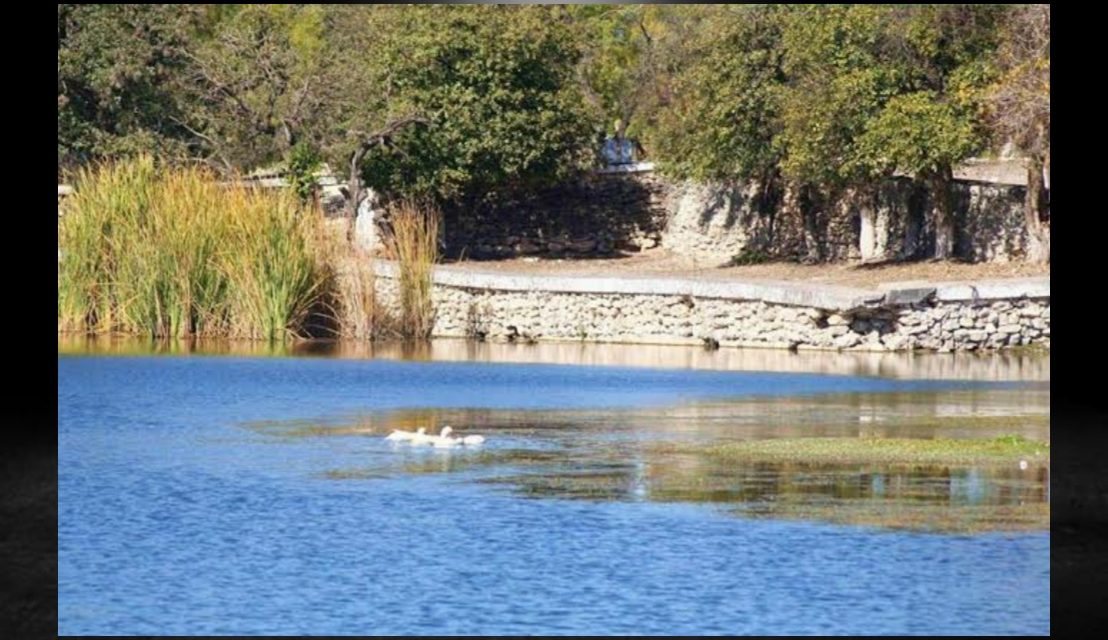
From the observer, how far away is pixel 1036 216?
2947cm

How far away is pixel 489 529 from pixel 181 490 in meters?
2.57

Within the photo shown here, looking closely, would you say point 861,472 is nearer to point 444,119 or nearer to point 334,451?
point 334,451

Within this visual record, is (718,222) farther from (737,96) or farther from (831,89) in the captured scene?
(831,89)

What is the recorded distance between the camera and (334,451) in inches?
595

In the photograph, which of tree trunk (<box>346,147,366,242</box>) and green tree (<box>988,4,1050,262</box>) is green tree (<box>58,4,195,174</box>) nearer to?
tree trunk (<box>346,147,366,242</box>)

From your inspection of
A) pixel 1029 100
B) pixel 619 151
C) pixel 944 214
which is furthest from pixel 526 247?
pixel 1029 100

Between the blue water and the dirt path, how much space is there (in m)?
15.2

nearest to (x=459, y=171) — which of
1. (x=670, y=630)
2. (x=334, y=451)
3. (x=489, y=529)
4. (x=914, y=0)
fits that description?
(x=914, y=0)

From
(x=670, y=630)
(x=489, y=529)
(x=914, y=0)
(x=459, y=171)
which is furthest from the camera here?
(x=459, y=171)

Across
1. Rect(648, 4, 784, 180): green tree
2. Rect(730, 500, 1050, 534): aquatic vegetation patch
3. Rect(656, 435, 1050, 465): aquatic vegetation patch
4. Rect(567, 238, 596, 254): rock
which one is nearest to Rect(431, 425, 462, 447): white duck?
Rect(656, 435, 1050, 465): aquatic vegetation patch

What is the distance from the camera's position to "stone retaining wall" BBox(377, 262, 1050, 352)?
1000 inches

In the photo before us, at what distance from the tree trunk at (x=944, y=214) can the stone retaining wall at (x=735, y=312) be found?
14.8ft

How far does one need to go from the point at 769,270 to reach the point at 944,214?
3196mm

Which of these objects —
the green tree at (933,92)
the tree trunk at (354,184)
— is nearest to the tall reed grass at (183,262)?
the tree trunk at (354,184)
